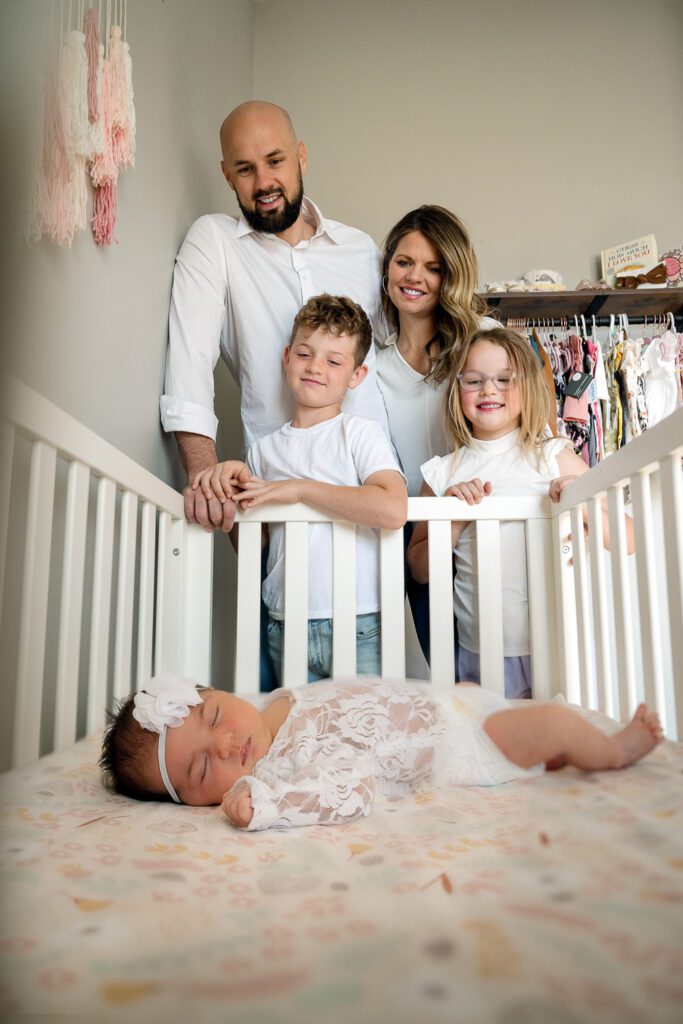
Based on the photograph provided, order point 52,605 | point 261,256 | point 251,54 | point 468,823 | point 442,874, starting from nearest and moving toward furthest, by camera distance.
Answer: point 442,874, point 468,823, point 52,605, point 261,256, point 251,54

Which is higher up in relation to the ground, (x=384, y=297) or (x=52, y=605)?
(x=384, y=297)

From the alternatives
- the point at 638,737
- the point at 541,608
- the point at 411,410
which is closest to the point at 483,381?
the point at 411,410

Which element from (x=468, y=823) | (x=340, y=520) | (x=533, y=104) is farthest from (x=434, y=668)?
(x=533, y=104)

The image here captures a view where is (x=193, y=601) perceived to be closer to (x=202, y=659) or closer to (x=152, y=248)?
(x=202, y=659)

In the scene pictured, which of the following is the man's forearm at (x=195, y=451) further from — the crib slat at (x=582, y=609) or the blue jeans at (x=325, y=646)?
→ the crib slat at (x=582, y=609)

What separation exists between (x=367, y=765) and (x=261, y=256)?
94 cm

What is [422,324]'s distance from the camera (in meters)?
1.30

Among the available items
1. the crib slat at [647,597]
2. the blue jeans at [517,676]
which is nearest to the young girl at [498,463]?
the blue jeans at [517,676]

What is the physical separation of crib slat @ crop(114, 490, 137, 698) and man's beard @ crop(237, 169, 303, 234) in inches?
26.2

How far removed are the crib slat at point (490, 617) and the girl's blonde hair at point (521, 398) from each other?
0.21 meters

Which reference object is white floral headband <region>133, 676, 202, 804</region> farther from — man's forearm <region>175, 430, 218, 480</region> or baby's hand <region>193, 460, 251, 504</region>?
man's forearm <region>175, 430, 218, 480</region>

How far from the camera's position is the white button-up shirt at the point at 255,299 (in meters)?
1.11

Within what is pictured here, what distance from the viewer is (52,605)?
1.93ft

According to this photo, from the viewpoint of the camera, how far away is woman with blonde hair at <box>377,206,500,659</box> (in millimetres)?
1245
